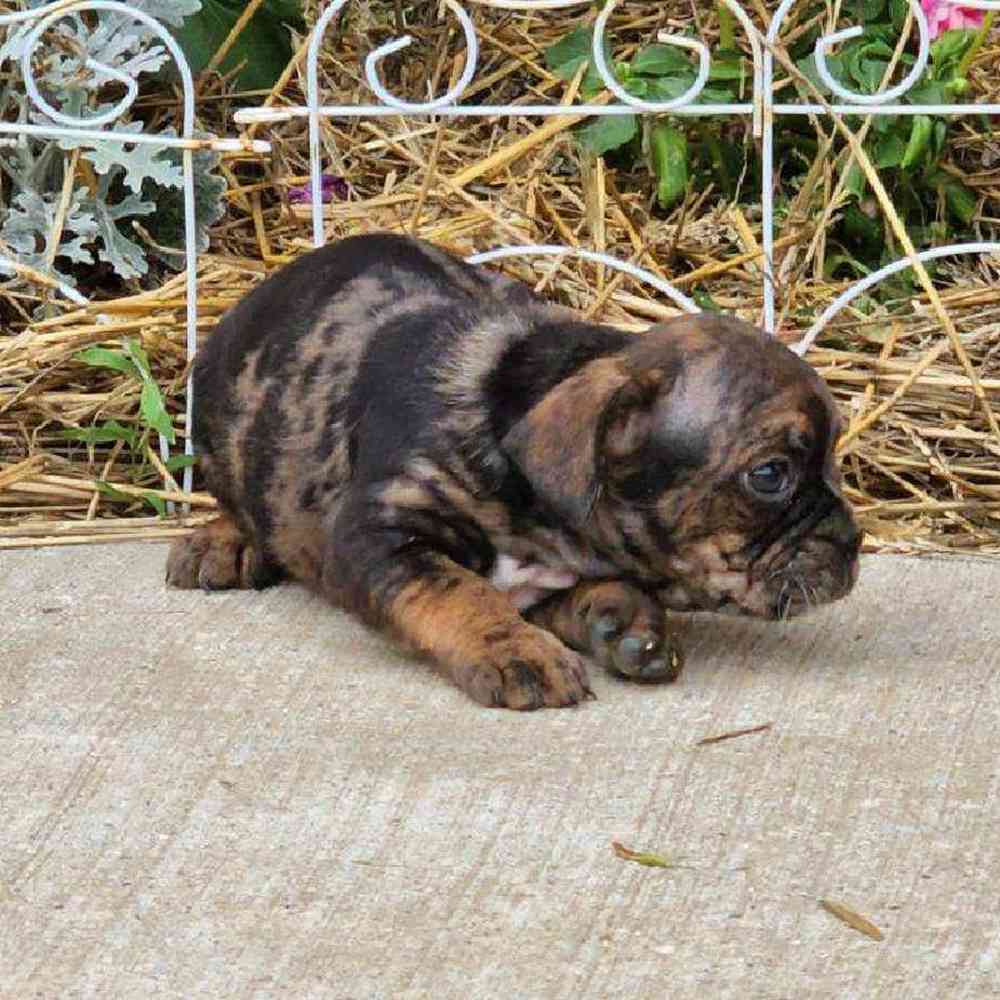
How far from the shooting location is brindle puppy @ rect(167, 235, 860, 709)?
4.77 metres

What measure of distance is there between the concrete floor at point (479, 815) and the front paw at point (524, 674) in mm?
45

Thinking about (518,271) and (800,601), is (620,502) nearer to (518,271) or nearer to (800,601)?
(800,601)

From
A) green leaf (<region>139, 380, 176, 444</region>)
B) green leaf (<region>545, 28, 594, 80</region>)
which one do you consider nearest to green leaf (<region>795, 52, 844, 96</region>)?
green leaf (<region>545, 28, 594, 80</region>)

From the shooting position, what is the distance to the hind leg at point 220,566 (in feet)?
18.5

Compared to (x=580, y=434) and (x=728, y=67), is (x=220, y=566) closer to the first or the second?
(x=580, y=434)

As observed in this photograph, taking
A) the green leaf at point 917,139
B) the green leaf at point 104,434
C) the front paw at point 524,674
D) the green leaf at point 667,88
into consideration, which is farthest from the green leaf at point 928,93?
the front paw at point 524,674

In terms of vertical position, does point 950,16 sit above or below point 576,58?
above

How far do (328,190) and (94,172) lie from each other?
0.87m

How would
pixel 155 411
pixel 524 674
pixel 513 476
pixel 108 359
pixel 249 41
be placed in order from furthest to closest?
pixel 249 41, pixel 108 359, pixel 155 411, pixel 513 476, pixel 524 674

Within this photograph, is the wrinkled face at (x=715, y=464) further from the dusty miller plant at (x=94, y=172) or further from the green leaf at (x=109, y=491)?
the dusty miller plant at (x=94, y=172)

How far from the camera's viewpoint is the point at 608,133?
7230 mm

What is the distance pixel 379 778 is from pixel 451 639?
0.58m

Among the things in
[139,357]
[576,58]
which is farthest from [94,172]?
[576,58]

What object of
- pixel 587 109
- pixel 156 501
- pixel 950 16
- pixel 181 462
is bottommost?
pixel 156 501
